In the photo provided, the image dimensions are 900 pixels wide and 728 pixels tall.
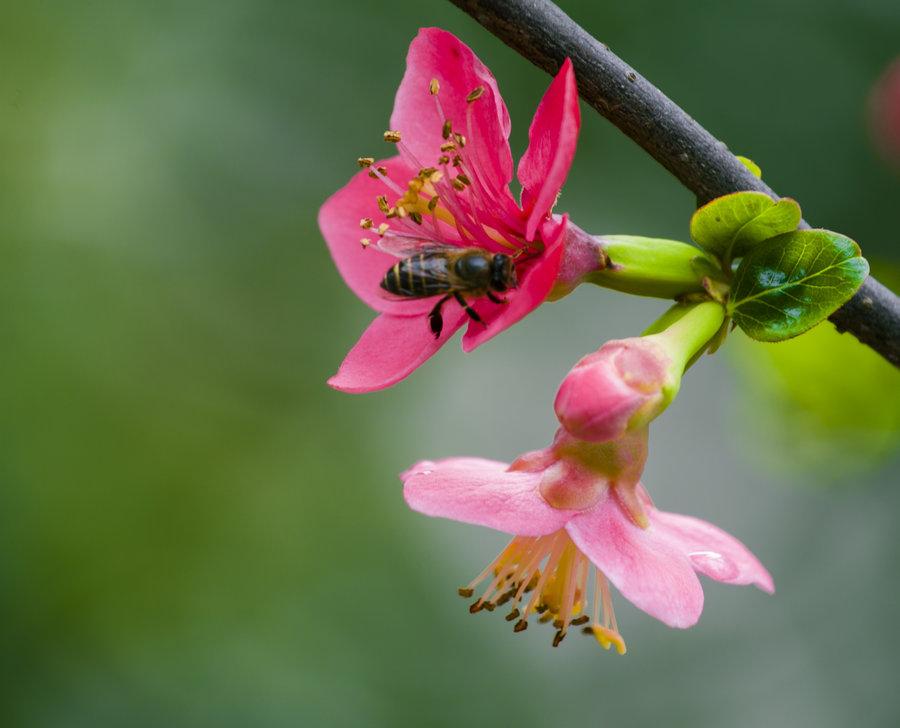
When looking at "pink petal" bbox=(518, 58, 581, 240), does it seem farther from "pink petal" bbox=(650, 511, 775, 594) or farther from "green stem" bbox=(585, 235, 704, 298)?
"pink petal" bbox=(650, 511, 775, 594)

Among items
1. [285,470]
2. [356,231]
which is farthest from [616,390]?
[285,470]

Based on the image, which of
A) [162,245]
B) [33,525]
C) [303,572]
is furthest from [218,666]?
[162,245]

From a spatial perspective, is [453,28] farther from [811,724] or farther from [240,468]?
[811,724]

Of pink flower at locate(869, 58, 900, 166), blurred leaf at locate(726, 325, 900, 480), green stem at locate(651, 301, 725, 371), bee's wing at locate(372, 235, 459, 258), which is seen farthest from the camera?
pink flower at locate(869, 58, 900, 166)

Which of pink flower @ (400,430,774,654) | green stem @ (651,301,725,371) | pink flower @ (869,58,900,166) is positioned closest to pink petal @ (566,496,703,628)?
pink flower @ (400,430,774,654)

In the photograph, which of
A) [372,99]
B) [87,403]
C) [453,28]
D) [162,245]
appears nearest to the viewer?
[87,403]

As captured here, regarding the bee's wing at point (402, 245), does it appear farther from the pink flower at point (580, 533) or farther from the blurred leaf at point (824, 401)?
the blurred leaf at point (824, 401)
